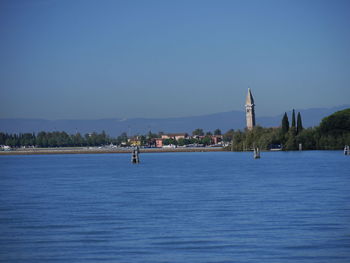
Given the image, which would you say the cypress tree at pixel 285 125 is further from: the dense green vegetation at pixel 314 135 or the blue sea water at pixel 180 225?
the blue sea water at pixel 180 225

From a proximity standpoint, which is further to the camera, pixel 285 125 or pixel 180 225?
pixel 285 125

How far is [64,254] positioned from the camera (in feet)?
59.7

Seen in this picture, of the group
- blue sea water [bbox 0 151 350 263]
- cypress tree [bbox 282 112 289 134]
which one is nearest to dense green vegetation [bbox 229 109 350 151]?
cypress tree [bbox 282 112 289 134]

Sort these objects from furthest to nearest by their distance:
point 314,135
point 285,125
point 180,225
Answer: point 285,125 → point 314,135 → point 180,225

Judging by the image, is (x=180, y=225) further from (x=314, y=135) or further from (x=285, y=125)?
(x=285, y=125)

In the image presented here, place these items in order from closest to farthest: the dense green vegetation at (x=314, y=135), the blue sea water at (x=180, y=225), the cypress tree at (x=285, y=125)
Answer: the blue sea water at (x=180, y=225), the dense green vegetation at (x=314, y=135), the cypress tree at (x=285, y=125)

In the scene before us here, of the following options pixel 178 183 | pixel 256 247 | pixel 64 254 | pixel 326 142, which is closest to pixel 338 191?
pixel 178 183

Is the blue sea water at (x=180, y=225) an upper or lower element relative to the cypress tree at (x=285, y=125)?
lower

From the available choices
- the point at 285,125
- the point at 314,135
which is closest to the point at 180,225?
the point at 314,135

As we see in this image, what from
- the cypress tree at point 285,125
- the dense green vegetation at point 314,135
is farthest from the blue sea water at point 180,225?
the cypress tree at point 285,125

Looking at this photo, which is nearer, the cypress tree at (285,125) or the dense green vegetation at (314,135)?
the dense green vegetation at (314,135)

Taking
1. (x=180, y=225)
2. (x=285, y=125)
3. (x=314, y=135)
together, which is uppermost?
(x=285, y=125)

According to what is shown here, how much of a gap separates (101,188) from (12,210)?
39.5 ft

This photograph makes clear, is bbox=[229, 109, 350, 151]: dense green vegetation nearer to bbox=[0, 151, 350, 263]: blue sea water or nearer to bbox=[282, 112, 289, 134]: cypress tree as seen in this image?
bbox=[282, 112, 289, 134]: cypress tree
